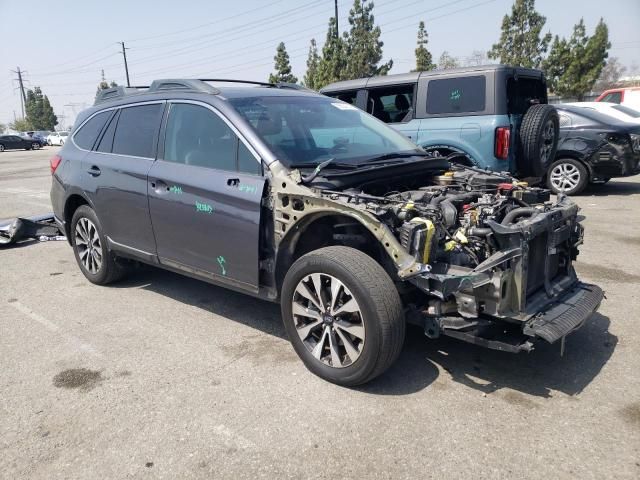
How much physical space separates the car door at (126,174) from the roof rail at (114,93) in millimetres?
256

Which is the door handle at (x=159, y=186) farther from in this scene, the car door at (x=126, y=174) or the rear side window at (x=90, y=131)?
the rear side window at (x=90, y=131)

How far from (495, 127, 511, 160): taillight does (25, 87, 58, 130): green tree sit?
93.1 m

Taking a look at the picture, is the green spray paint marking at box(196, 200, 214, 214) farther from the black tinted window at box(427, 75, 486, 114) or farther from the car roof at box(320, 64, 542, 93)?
the car roof at box(320, 64, 542, 93)

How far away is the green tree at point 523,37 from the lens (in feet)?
104

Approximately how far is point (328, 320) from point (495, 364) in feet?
3.90

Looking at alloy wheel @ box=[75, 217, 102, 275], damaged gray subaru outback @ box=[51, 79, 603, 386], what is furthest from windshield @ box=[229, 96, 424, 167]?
alloy wheel @ box=[75, 217, 102, 275]

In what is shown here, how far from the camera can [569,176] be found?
972 cm

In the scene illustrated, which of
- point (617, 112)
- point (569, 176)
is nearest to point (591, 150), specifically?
point (569, 176)

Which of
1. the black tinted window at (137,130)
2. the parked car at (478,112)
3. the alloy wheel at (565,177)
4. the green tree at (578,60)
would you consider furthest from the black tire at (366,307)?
the green tree at (578,60)

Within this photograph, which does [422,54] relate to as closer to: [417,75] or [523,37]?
[523,37]

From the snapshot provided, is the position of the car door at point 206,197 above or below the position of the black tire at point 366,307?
above

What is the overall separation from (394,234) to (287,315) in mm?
913

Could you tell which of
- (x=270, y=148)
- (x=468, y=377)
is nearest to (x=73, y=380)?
(x=270, y=148)

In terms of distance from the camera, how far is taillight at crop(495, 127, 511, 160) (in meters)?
7.17
